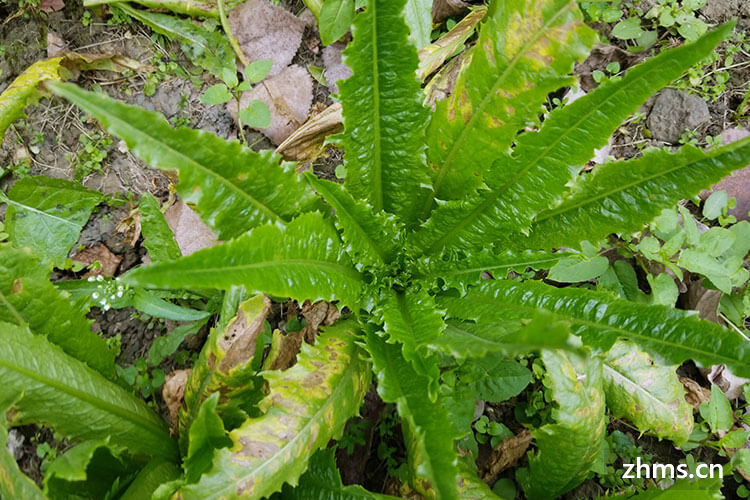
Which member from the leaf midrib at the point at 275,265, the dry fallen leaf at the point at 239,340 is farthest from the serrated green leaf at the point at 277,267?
the dry fallen leaf at the point at 239,340

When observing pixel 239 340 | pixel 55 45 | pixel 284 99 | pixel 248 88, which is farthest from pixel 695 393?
pixel 55 45

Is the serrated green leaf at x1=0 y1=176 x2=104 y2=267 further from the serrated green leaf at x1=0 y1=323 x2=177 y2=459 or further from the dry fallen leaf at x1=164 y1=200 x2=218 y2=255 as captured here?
the serrated green leaf at x1=0 y1=323 x2=177 y2=459

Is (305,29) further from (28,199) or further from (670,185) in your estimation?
(670,185)

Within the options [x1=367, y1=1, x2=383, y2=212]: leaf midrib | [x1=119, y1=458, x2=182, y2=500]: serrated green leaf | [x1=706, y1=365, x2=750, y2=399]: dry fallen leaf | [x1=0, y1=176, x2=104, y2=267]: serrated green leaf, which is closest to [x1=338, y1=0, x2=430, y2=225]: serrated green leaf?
[x1=367, y1=1, x2=383, y2=212]: leaf midrib

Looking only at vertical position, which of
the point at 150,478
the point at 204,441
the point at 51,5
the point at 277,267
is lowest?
the point at 150,478

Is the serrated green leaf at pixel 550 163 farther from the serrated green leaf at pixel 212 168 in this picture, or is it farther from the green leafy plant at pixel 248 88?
the green leafy plant at pixel 248 88

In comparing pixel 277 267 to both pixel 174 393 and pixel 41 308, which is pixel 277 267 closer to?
pixel 41 308
